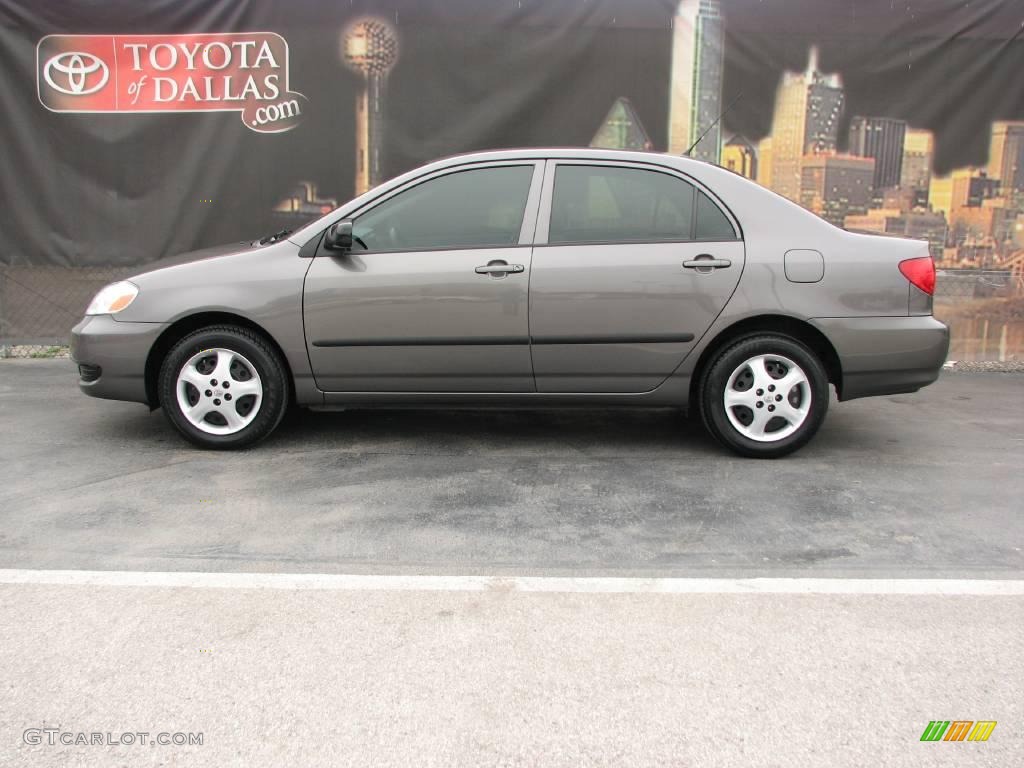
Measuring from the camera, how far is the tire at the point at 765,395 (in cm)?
460

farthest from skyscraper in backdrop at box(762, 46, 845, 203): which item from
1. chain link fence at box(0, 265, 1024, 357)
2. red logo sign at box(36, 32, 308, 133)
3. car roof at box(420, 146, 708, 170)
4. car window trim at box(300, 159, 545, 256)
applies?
red logo sign at box(36, 32, 308, 133)

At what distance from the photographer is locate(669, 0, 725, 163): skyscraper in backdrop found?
720cm

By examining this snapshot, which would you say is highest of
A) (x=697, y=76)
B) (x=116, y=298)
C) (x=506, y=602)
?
(x=697, y=76)

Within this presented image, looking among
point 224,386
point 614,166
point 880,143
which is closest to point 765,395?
point 614,166

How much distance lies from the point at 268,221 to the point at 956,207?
5.90 metres

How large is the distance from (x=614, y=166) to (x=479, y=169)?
73 cm

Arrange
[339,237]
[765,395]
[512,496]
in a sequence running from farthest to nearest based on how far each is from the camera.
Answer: [765,395], [339,237], [512,496]

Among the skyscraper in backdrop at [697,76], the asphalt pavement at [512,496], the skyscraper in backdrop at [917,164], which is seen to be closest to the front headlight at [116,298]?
the asphalt pavement at [512,496]

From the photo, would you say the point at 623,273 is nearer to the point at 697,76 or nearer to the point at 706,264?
the point at 706,264

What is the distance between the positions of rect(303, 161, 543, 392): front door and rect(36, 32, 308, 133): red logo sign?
3.18 m

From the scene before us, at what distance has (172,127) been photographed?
7.30 metres

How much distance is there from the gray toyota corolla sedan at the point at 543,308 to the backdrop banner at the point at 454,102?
9.08 ft

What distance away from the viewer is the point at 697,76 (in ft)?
23.8

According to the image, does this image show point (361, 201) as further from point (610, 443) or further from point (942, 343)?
point (942, 343)
